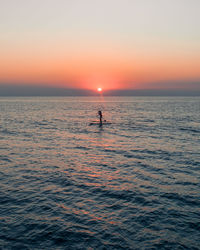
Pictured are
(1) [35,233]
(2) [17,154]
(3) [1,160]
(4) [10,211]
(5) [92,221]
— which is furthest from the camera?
(2) [17,154]

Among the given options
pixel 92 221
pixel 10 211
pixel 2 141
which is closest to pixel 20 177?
pixel 10 211

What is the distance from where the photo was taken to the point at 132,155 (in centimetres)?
2414

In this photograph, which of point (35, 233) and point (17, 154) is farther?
point (17, 154)

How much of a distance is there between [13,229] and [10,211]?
1839 mm

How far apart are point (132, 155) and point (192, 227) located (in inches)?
Result: 540

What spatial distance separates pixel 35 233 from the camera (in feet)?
33.2

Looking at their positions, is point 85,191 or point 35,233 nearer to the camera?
point 35,233

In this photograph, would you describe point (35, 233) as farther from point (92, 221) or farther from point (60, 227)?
point (92, 221)

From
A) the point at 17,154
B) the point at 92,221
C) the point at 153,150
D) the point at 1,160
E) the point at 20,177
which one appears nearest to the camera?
the point at 92,221

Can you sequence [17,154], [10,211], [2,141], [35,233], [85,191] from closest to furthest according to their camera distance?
[35,233]
[10,211]
[85,191]
[17,154]
[2,141]

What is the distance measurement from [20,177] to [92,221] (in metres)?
8.69

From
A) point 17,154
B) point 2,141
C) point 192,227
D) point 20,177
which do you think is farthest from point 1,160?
point 192,227

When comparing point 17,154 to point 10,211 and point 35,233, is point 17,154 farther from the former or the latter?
point 35,233

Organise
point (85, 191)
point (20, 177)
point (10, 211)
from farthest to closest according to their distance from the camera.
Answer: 1. point (20, 177)
2. point (85, 191)
3. point (10, 211)
